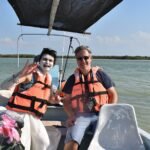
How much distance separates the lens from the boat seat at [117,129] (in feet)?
10.7

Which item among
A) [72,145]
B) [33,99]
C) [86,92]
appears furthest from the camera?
[86,92]

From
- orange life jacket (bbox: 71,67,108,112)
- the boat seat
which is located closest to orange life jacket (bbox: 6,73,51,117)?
orange life jacket (bbox: 71,67,108,112)

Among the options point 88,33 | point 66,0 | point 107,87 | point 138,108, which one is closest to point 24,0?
point 66,0

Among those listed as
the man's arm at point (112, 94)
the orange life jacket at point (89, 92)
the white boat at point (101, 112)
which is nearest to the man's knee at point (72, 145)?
the white boat at point (101, 112)

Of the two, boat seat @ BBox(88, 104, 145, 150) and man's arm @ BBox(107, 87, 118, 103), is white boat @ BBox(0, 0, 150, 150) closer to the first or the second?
boat seat @ BBox(88, 104, 145, 150)

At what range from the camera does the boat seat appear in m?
3.26

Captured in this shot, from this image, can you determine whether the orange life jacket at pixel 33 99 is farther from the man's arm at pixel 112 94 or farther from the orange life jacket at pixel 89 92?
the man's arm at pixel 112 94

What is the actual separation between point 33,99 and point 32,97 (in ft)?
0.07

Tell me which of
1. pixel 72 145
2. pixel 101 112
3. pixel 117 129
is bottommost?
pixel 72 145

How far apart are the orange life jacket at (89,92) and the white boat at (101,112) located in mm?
241

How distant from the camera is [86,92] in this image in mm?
3545

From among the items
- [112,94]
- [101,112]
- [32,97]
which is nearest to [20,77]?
[32,97]

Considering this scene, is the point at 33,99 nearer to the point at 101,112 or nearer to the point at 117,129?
the point at 101,112

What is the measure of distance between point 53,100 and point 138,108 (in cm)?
737
